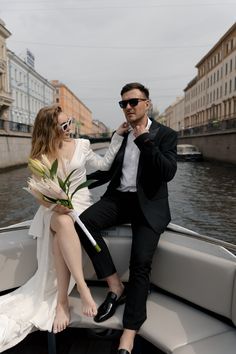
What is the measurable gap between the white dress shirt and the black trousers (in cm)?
5

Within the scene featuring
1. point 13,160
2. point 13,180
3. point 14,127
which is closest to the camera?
point 13,180

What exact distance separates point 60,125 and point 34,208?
27.5 feet

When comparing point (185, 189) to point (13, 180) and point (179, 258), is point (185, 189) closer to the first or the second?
point (13, 180)

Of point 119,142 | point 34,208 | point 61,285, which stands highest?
point 119,142

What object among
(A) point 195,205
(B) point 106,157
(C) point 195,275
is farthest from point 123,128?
(A) point 195,205

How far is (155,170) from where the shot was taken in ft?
8.34

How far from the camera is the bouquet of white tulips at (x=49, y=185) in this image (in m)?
2.29

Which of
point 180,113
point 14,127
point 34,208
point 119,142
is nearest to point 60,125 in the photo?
point 119,142

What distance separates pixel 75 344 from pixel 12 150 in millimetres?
25522

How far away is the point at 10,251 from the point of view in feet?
8.75

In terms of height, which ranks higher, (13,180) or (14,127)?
(14,127)

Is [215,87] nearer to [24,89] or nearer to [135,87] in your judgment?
[24,89]

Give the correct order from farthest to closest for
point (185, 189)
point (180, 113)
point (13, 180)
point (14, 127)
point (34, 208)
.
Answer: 1. point (180, 113)
2. point (14, 127)
3. point (13, 180)
4. point (185, 189)
5. point (34, 208)

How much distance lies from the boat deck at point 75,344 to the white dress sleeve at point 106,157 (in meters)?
1.27
